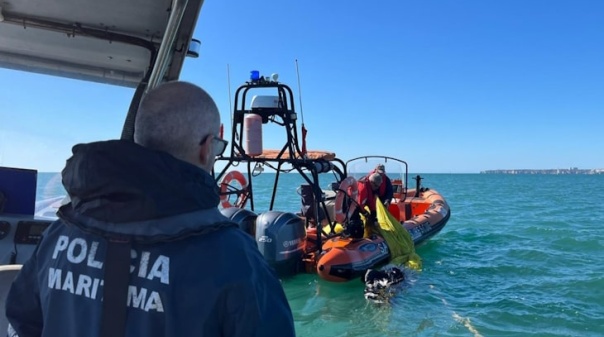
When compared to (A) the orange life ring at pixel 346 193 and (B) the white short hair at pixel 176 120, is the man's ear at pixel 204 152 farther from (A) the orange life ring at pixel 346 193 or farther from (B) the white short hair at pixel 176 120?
(A) the orange life ring at pixel 346 193

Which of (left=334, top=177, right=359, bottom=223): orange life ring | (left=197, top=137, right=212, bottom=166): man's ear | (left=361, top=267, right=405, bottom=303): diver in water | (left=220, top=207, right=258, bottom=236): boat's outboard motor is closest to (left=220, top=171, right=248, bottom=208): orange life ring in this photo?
(left=220, top=207, right=258, bottom=236): boat's outboard motor

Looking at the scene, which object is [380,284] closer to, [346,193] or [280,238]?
[346,193]

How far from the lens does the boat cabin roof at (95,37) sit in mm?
2271

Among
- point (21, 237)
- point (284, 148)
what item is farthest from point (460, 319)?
point (21, 237)

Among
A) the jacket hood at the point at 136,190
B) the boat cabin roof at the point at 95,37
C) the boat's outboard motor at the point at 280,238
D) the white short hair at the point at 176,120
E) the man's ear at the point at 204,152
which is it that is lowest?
the boat's outboard motor at the point at 280,238

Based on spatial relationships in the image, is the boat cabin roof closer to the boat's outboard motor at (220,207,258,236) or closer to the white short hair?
the white short hair

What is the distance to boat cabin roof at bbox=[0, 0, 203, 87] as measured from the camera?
2271mm

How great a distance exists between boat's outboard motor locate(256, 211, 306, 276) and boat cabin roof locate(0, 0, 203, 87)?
11.5 ft

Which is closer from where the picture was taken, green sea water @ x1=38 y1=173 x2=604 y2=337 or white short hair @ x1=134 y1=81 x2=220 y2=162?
white short hair @ x1=134 y1=81 x2=220 y2=162

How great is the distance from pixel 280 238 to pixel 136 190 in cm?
541

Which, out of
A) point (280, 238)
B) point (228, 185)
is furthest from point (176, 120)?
point (228, 185)

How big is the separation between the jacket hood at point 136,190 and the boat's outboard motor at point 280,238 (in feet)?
17.4

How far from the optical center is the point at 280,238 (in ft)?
20.6

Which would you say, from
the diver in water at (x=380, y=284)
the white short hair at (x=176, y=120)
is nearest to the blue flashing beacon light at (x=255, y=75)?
the diver in water at (x=380, y=284)
